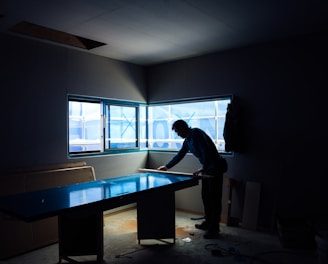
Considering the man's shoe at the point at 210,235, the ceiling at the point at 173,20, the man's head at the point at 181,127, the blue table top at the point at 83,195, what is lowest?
the man's shoe at the point at 210,235

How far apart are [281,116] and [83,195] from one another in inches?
113

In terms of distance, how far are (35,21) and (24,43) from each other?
626 mm

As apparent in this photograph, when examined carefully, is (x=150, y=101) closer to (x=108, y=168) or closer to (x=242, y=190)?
(x=108, y=168)

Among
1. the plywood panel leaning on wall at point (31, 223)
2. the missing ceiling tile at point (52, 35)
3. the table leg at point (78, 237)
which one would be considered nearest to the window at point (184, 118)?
the missing ceiling tile at point (52, 35)

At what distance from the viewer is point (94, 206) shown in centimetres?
255

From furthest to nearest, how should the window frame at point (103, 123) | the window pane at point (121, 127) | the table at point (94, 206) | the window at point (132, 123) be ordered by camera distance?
the window pane at point (121, 127) → the window at point (132, 123) → the window frame at point (103, 123) → the table at point (94, 206)

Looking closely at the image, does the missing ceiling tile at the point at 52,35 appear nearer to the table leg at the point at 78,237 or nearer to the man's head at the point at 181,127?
the man's head at the point at 181,127

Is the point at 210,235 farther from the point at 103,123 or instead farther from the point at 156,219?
the point at 103,123

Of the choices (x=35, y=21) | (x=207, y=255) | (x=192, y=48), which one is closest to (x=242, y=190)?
(x=207, y=255)

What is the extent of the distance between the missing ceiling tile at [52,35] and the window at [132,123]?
0.80 metres

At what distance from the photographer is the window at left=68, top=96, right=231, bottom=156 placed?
4.90 metres

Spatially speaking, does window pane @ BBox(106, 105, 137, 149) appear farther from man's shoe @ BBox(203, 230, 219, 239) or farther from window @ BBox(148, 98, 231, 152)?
man's shoe @ BBox(203, 230, 219, 239)

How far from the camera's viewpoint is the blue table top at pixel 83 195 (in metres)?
2.30

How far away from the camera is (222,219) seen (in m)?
4.63
